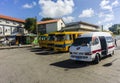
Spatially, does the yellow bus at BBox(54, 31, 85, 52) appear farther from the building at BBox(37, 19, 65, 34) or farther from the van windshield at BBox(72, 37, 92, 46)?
the building at BBox(37, 19, 65, 34)

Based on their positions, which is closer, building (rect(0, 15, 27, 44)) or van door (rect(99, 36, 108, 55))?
van door (rect(99, 36, 108, 55))

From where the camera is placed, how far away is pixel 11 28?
4825 centimetres

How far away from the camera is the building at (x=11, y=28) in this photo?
4310 cm

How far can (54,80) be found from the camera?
701 centimetres

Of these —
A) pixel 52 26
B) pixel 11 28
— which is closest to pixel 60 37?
pixel 11 28

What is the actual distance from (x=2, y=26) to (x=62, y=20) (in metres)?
25.1

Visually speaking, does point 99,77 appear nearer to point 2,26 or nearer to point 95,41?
point 95,41

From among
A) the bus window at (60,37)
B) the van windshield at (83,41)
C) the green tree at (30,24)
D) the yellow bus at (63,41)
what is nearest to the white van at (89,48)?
the van windshield at (83,41)

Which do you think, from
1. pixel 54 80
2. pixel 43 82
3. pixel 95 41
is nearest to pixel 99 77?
pixel 54 80

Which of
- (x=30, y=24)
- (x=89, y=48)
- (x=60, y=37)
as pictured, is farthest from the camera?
(x=30, y=24)

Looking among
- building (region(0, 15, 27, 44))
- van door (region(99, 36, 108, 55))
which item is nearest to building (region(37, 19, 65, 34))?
building (region(0, 15, 27, 44))

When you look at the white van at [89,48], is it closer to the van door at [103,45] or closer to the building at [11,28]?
the van door at [103,45]

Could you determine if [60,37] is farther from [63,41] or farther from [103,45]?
[103,45]

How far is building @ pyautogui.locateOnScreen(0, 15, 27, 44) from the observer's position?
141ft
